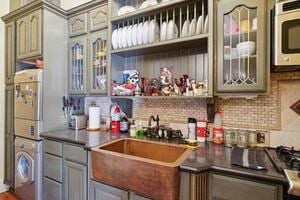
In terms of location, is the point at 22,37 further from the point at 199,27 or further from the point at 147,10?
the point at 199,27

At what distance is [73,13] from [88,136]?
146cm

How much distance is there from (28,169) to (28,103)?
75 cm

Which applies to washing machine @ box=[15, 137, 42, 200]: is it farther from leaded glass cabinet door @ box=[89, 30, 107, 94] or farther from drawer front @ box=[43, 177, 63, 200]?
leaded glass cabinet door @ box=[89, 30, 107, 94]

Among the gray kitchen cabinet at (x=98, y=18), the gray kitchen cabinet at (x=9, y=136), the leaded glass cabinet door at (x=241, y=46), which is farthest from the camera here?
the gray kitchen cabinet at (x=9, y=136)

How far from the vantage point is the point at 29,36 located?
2.52 meters

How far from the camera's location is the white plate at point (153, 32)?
1.85 meters

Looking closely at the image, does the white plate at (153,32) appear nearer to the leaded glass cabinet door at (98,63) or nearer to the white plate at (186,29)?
the white plate at (186,29)

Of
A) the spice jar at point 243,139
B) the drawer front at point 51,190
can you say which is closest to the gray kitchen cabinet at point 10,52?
the drawer front at point 51,190

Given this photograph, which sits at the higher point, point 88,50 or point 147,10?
point 147,10

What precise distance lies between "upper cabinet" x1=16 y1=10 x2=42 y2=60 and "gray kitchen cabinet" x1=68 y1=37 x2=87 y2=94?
0.35m

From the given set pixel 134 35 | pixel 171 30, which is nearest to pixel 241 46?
pixel 171 30

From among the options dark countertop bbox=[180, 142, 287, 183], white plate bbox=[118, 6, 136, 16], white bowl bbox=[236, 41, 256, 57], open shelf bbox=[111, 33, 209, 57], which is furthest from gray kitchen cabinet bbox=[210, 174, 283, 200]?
white plate bbox=[118, 6, 136, 16]

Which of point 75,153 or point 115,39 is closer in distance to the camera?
point 75,153

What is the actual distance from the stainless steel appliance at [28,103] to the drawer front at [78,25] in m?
0.60
